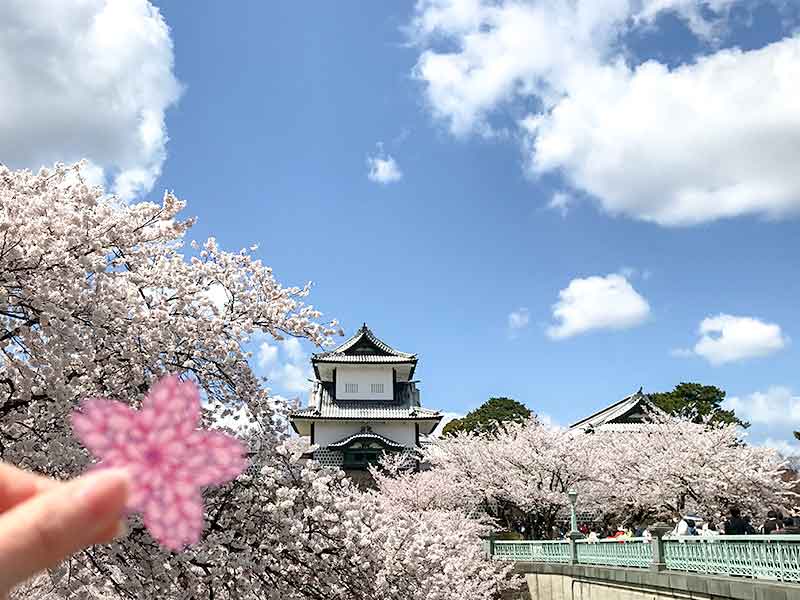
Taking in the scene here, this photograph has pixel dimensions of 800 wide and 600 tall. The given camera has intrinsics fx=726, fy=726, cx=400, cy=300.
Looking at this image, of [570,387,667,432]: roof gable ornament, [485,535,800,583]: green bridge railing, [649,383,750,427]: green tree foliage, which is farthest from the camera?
[649,383,750,427]: green tree foliage

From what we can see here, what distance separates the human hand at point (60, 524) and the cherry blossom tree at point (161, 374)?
5538 mm

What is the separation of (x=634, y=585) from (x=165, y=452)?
58.0 ft

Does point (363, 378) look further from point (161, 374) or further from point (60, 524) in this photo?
point (60, 524)

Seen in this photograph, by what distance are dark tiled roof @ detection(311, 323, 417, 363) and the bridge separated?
24.1 m

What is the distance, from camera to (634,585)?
1636cm

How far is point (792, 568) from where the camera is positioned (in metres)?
10.3

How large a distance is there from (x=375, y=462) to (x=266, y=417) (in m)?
37.1

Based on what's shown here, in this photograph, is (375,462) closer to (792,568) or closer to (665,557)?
(665,557)

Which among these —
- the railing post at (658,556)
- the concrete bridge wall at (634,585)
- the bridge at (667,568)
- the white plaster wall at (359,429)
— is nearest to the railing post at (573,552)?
the bridge at (667,568)

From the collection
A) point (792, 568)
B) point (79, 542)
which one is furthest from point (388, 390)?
point (79, 542)

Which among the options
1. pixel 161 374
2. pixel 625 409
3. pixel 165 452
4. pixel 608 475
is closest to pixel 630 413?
pixel 625 409

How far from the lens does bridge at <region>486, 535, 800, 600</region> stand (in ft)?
34.9

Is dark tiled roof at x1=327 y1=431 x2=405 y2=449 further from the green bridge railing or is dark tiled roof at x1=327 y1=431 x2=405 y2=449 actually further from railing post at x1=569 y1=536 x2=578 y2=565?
railing post at x1=569 y1=536 x2=578 y2=565

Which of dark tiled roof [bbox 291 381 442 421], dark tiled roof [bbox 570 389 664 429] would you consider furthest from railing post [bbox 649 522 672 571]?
dark tiled roof [bbox 570 389 664 429]
